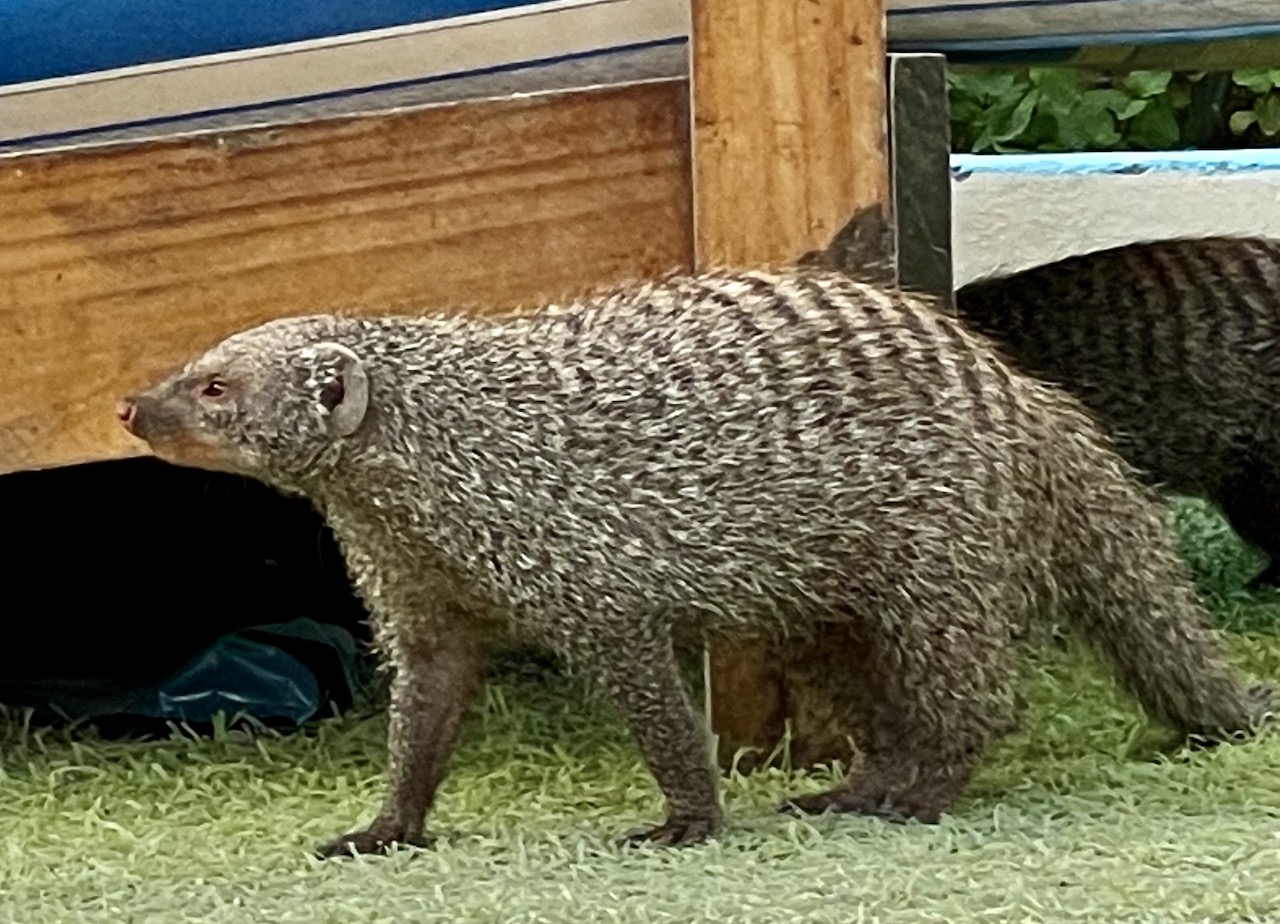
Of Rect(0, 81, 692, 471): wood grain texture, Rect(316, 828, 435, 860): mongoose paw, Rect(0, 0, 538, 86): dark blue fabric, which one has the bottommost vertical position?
Rect(316, 828, 435, 860): mongoose paw

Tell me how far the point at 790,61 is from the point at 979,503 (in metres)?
0.40

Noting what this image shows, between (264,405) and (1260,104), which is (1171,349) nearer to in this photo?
(264,405)

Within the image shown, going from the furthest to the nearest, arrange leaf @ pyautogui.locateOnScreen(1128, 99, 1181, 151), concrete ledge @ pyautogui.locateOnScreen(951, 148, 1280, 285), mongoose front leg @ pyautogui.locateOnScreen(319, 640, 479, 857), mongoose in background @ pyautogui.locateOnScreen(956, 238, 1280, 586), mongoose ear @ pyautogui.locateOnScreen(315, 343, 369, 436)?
leaf @ pyautogui.locateOnScreen(1128, 99, 1181, 151) < concrete ledge @ pyautogui.locateOnScreen(951, 148, 1280, 285) < mongoose in background @ pyautogui.locateOnScreen(956, 238, 1280, 586) < mongoose front leg @ pyautogui.locateOnScreen(319, 640, 479, 857) < mongoose ear @ pyautogui.locateOnScreen(315, 343, 369, 436)

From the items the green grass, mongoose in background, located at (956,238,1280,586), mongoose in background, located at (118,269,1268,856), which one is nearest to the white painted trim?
mongoose in background, located at (118,269,1268,856)

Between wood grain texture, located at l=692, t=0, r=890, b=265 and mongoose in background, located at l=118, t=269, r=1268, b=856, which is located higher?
wood grain texture, located at l=692, t=0, r=890, b=265

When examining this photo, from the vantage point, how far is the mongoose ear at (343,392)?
1.73m

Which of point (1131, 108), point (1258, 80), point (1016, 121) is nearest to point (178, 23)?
→ point (1016, 121)

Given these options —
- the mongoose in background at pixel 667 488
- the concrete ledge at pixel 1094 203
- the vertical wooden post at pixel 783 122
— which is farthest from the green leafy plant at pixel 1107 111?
the mongoose in background at pixel 667 488

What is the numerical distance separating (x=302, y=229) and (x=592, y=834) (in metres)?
0.56

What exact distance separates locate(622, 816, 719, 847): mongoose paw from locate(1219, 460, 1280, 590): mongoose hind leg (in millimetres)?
1223

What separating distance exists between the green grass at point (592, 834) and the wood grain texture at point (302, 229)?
339 millimetres

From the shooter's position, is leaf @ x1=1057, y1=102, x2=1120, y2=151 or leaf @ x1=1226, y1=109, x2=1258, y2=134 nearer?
leaf @ x1=1057, y1=102, x2=1120, y2=151

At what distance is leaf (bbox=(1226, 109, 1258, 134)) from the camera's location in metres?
4.45

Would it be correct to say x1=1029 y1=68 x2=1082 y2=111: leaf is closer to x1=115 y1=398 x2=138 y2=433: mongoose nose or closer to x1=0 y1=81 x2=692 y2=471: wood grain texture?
x1=0 y1=81 x2=692 y2=471: wood grain texture
